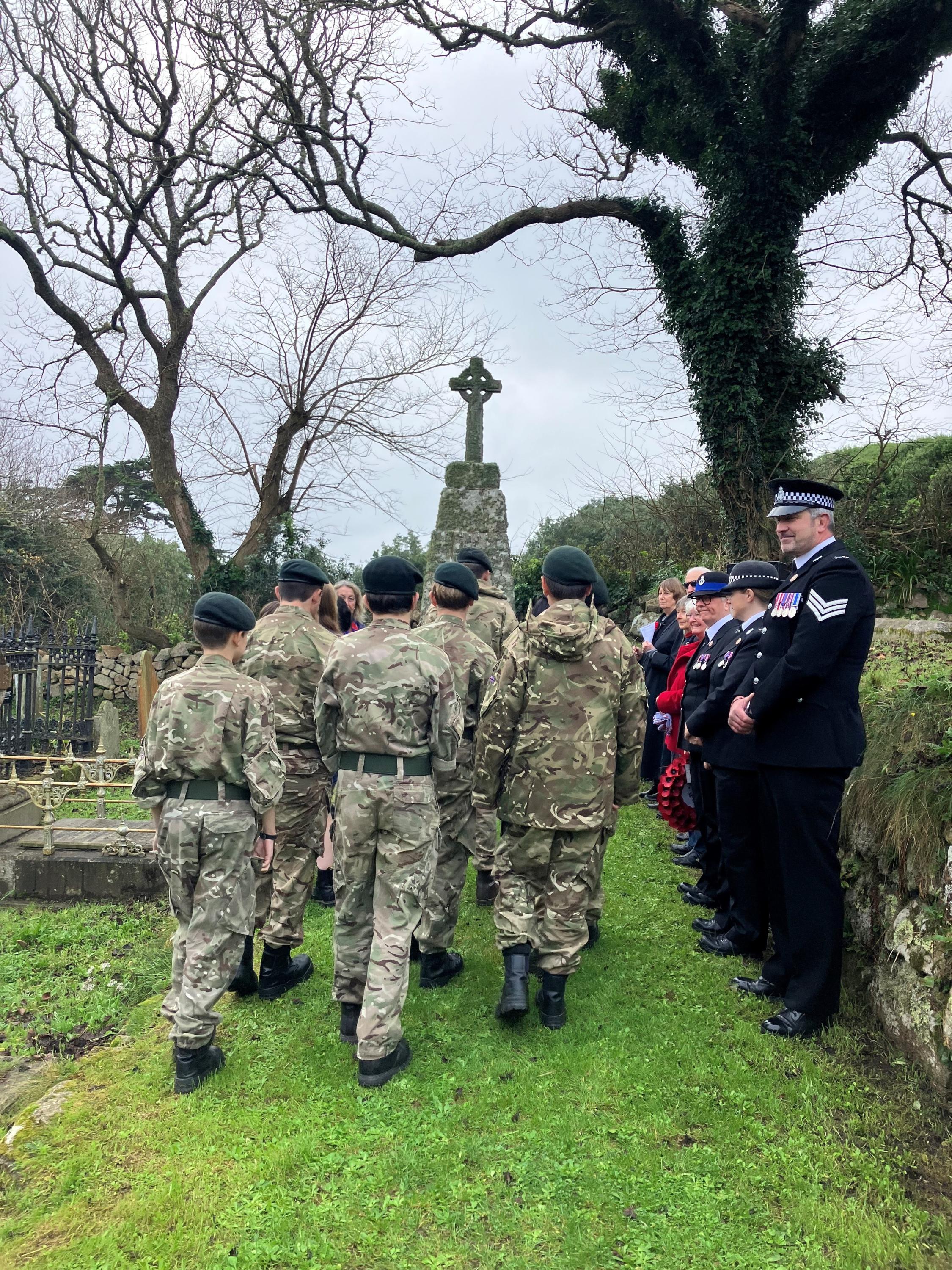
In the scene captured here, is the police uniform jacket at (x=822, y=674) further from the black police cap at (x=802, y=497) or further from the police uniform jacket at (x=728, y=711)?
the police uniform jacket at (x=728, y=711)

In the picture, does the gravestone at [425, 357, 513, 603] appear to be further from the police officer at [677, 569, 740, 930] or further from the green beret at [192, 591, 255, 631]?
the green beret at [192, 591, 255, 631]

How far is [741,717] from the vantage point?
3.79 metres

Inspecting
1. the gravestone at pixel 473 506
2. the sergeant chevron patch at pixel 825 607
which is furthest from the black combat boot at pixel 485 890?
the gravestone at pixel 473 506

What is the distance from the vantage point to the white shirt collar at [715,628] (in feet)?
16.6

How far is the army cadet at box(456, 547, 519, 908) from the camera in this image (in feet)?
16.6

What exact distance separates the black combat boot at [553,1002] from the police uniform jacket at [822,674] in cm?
146

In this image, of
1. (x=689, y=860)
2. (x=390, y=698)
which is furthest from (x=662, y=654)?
(x=390, y=698)

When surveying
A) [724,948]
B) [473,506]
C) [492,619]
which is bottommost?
[724,948]

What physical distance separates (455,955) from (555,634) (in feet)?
6.38

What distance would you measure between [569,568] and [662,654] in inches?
146

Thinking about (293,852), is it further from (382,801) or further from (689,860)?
(689,860)

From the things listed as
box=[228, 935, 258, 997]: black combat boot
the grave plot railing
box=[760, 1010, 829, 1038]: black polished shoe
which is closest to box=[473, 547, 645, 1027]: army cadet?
box=[760, 1010, 829, 1038]: black polished shoe

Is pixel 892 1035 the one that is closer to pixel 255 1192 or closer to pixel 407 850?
pixel 407 850

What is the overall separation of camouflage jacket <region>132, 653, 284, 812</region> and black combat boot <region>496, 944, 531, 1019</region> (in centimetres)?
140
